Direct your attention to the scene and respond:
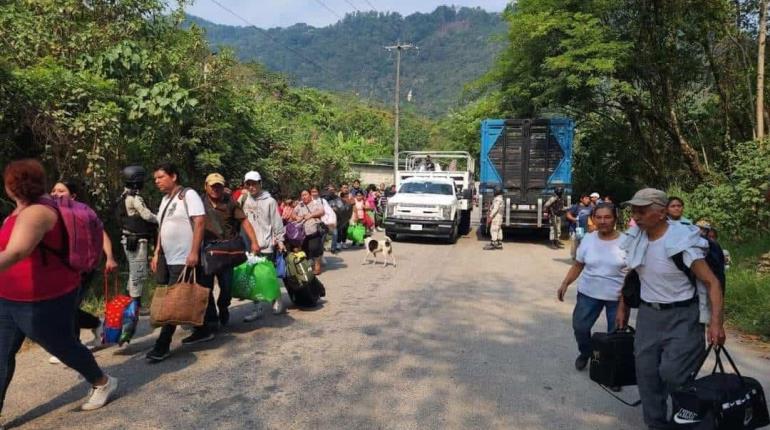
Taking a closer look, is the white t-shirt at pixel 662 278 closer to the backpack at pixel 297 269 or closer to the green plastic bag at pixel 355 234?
the backpack at pixel 297 269

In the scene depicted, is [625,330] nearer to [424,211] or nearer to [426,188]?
[424,211]

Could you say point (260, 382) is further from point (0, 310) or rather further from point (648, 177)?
point (648, 177)

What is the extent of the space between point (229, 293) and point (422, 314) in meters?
2.43

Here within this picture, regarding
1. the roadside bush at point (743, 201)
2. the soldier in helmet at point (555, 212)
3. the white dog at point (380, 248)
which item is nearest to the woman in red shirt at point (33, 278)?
the white dog at point (380, 248)

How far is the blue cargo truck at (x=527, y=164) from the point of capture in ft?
53.3

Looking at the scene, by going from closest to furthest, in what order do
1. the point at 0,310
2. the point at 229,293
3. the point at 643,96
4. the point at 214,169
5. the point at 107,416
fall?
the point at 0,310 → the point at 107,416 → the point at 229,293 → the point at 214,169 → the point at 643,96

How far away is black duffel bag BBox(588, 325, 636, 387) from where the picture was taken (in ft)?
13.9

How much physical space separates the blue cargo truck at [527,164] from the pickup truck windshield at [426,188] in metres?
1.01

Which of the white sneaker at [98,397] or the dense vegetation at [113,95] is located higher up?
the dense vegetation at [113,95]

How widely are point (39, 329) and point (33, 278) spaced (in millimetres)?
330

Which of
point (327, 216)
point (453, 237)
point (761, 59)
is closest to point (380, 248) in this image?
point (327, 216)

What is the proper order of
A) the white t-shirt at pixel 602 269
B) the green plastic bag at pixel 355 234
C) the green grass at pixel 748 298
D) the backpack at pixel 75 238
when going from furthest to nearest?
the green plastic bag at pixel 355 234 < the green grass at pixel 748 298 < the white t-shirt at pixel 602 269 < the backpack at pixel 75 238

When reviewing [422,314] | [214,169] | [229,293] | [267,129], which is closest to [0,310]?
[229,293]

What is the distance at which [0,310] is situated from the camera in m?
3.74
